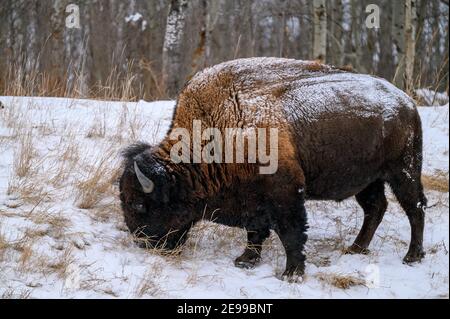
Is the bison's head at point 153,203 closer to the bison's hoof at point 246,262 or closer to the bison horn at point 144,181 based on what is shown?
the bison horn at point 144,181

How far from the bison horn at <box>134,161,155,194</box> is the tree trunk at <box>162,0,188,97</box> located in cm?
616

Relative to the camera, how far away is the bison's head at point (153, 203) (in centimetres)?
540

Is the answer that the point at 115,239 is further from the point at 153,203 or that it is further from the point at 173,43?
the point at 173,43

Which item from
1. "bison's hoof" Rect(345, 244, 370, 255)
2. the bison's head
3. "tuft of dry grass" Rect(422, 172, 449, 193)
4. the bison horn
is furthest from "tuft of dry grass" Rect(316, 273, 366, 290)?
"tuft of dry grass" Rect(422, 172, 449, 193)

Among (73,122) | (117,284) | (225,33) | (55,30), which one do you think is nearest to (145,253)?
(117,284)

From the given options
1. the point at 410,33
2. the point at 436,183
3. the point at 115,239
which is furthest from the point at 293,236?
Result: the point at 410,33

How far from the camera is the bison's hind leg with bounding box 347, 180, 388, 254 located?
20.0 ft

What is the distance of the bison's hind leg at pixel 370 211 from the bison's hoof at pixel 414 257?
424 mm

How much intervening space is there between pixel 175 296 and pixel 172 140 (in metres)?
1.46

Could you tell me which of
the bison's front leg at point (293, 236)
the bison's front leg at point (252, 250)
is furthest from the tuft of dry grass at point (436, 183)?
the bison's front leg at point (293, 236)

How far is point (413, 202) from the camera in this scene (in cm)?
580

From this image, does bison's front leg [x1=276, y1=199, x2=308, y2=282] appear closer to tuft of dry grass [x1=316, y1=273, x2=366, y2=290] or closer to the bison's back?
tuft of dry grass [x1=316, y1=273, x2=366, y2=290]

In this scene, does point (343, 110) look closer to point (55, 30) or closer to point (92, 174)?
point (92, 174)

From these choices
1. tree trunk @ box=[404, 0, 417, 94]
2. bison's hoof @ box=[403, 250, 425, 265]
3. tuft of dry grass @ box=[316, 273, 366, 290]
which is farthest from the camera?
tree trunk @ box=[404, 0, 417, 94]
